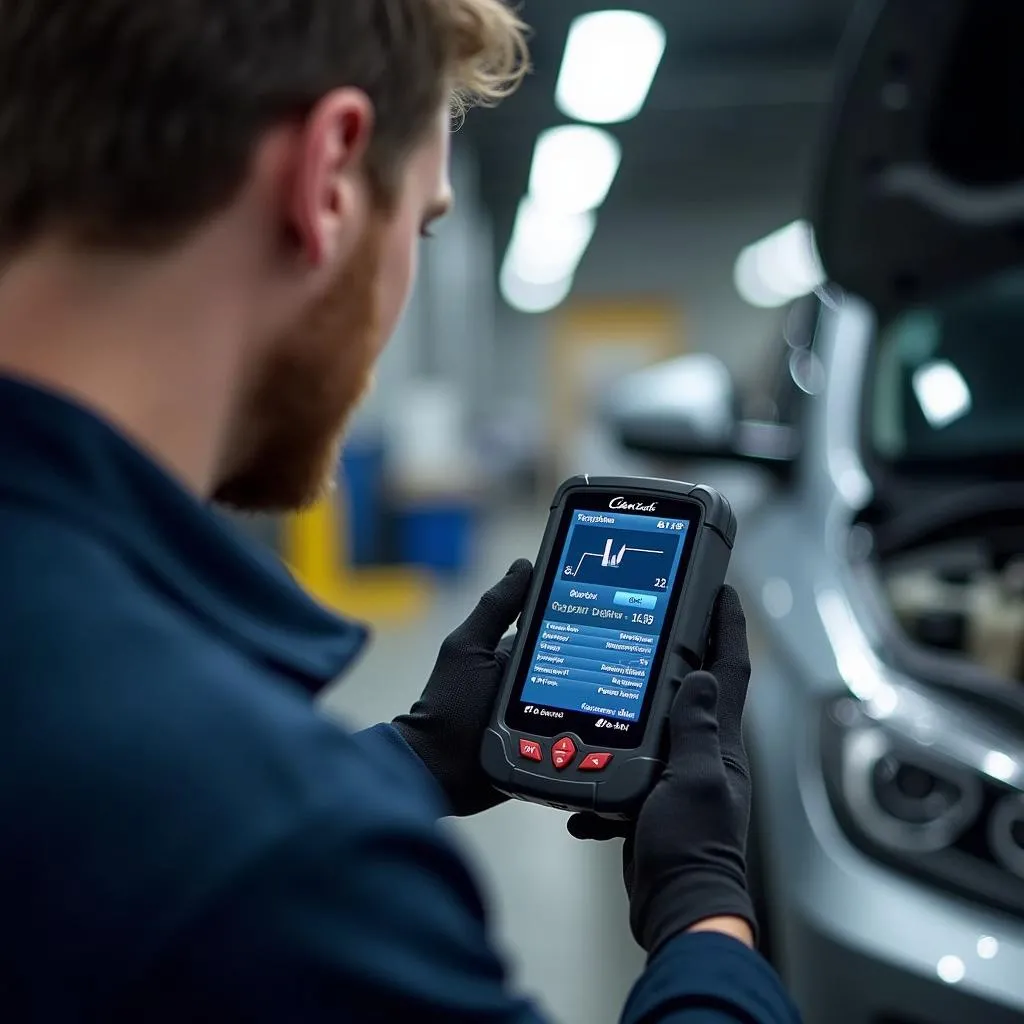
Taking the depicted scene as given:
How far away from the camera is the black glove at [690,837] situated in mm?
636

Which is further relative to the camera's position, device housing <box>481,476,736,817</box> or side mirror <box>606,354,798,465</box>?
side mirror <box>606,354,798,465</box>

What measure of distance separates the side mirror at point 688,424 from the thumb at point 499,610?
1045mm

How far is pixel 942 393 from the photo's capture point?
168cm

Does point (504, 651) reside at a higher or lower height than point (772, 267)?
lower

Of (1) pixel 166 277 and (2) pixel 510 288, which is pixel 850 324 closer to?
(1) pixel 166 277

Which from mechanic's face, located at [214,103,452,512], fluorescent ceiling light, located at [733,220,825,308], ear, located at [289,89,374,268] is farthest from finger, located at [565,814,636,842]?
fluorescent ceiling light, located at [733,220,825,308]

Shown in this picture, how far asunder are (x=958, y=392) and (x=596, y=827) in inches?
44.6

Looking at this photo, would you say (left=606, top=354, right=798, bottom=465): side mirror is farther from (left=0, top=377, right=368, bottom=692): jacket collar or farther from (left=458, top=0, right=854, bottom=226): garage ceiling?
(left=458, top=0, right=854, bottom=226): garage ceiling

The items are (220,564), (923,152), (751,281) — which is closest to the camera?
(220,564)

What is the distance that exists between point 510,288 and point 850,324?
13387 mm

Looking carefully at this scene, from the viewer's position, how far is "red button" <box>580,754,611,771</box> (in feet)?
2.30

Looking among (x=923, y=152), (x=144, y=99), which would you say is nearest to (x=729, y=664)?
(x=144, y=99)

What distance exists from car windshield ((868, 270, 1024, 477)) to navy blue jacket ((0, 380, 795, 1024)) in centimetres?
132

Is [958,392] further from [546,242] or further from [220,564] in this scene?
[546,242]
